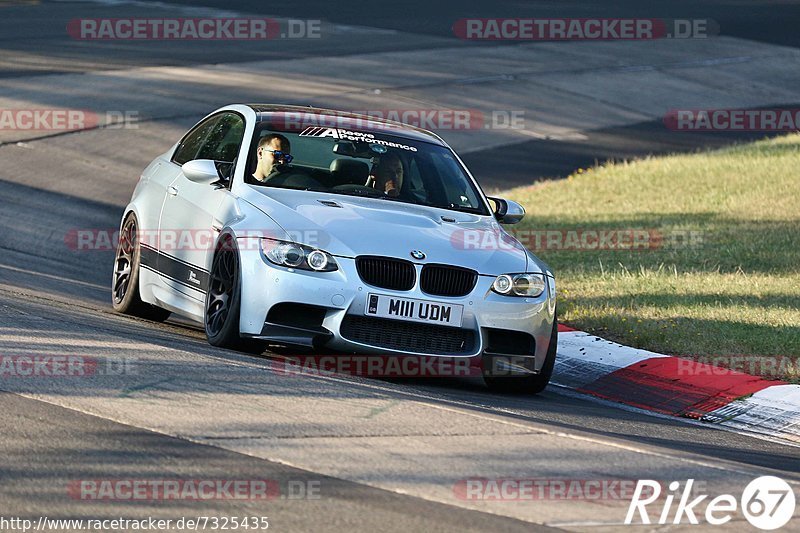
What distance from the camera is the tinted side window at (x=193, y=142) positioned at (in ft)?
33.3

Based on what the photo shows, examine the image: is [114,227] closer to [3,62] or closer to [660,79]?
[3,62]

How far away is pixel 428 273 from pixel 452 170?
1798mm

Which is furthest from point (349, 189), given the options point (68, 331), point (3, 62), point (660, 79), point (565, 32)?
point (565, 32)

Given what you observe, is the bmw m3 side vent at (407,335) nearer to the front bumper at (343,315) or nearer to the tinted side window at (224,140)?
the front bumper at (343,315)

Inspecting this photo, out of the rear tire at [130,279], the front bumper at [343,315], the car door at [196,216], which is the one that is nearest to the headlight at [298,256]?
the front bumper at [343,315]

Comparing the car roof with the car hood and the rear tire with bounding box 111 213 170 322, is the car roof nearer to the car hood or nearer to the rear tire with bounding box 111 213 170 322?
the car hood

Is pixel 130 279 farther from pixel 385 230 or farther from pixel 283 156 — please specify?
pixel 385 230

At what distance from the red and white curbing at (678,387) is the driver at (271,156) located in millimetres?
2371

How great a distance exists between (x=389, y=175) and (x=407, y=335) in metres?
1.65

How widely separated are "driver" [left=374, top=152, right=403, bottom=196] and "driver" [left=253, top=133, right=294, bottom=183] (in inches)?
23.5

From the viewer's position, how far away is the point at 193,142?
10.3 metres

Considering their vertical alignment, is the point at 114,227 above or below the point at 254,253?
below

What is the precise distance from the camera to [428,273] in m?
8.14

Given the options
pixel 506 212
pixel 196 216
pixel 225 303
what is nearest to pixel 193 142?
pixel 196 216
